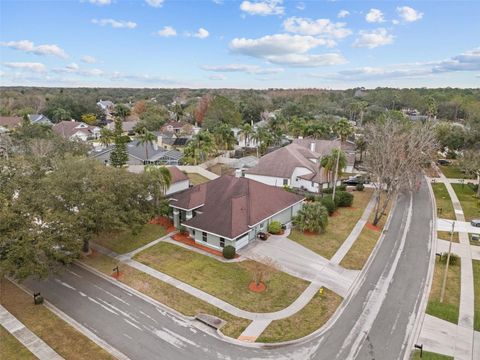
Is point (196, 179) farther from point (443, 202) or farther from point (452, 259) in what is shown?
point (452, 259)

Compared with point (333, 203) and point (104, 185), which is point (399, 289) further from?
point (104, 185)

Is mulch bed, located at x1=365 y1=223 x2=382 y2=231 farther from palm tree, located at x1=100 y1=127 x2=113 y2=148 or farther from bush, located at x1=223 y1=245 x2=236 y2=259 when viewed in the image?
palm tree, located at x1=100 y1=127 x2=113 y2=148

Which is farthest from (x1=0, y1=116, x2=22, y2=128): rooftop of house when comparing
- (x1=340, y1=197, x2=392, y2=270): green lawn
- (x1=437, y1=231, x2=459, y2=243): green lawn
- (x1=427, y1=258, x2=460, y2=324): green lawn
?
(x1=427, y1=258, x2=460, y2=324): green lawn

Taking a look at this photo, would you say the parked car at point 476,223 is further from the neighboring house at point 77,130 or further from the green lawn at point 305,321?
the neighboring house at point 77,130

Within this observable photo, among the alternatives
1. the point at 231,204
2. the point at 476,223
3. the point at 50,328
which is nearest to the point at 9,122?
the point at 231,204

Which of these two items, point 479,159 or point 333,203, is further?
point 479,159

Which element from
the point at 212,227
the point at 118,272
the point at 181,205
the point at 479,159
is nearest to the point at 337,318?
the point at 212,227
